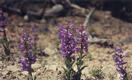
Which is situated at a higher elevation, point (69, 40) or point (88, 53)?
point (69, 40)

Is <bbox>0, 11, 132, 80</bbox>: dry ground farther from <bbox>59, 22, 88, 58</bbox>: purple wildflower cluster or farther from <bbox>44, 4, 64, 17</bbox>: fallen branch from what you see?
<bbox>59, 22, 88, 58</bbox>: purple wildflower cluster

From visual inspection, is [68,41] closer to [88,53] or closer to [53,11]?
[88,53]

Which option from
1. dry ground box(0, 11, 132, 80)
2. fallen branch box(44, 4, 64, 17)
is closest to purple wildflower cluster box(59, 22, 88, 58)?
dry ground box(0, 11, 132, 80)

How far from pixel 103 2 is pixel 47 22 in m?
4.41

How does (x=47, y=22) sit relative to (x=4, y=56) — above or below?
below

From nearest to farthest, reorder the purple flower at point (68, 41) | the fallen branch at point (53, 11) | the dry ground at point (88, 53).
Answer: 1. the purple flower at point (68, 41)
2. the dry ground at point (88, 53)
3. the fallen branch at point (53, 11)

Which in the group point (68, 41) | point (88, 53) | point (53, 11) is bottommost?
point (53, 11)

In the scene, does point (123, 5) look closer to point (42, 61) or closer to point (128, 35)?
point (128, 35)

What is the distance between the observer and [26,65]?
5980 mm

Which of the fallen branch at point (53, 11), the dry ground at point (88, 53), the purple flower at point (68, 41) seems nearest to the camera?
the purple flower at point (68, 41)

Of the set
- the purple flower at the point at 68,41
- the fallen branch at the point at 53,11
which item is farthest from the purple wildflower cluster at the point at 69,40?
the fallen branch at the point at 53,11

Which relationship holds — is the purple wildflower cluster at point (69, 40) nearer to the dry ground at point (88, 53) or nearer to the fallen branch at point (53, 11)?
the dry ground at point (88, 53)

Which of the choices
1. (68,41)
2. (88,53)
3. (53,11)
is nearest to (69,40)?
(68,41)

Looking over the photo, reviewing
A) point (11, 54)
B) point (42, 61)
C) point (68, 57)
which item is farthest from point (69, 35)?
point (11, 54)
